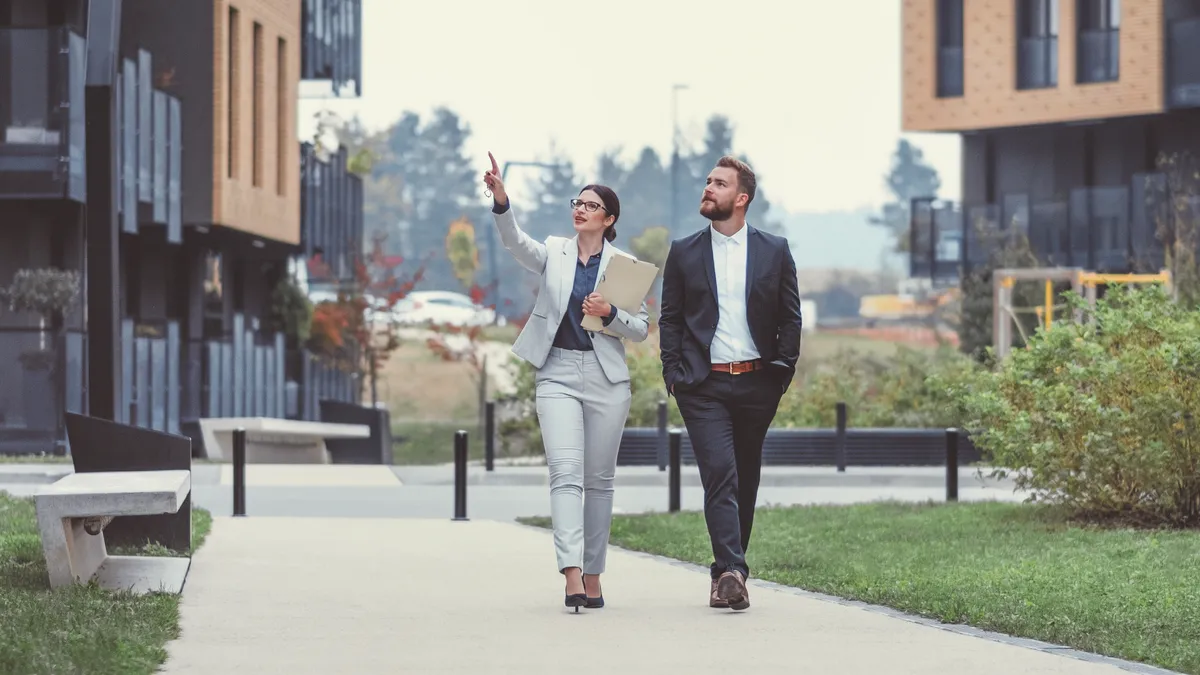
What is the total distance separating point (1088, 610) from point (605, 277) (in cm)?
271

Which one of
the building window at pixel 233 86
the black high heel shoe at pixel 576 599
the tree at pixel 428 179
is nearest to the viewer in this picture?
the black high heel shoe at pixel 576 599

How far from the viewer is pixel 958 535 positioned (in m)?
15.8

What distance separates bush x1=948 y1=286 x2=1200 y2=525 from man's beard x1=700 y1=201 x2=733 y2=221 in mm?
5928

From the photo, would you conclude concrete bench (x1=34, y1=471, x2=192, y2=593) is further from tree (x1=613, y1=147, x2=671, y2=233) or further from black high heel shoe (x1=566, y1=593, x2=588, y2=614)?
tree (x1=613, y1=147, x2=671, y2=233)

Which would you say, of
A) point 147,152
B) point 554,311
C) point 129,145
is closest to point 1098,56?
point 147,152

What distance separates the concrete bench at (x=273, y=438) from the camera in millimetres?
31266

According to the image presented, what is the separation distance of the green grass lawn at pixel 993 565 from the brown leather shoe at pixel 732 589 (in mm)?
902

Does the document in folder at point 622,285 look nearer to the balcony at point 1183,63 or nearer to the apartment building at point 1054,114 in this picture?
the apartment building at point 1054,114

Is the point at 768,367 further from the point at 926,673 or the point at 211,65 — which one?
the point at 211,65

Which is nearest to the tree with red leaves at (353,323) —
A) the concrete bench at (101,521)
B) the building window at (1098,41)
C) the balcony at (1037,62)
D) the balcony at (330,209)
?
the balcony at (330,209)

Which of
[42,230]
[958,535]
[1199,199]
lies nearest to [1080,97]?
[1199,199]

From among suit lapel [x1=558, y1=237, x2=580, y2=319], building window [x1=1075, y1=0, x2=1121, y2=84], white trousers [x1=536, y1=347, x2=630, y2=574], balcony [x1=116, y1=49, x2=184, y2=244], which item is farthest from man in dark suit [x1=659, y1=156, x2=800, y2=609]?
building window [x1=1075, y1=0, x2=1121, y2=84]

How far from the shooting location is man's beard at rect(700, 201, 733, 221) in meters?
10.6

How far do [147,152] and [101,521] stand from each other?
19.8m
